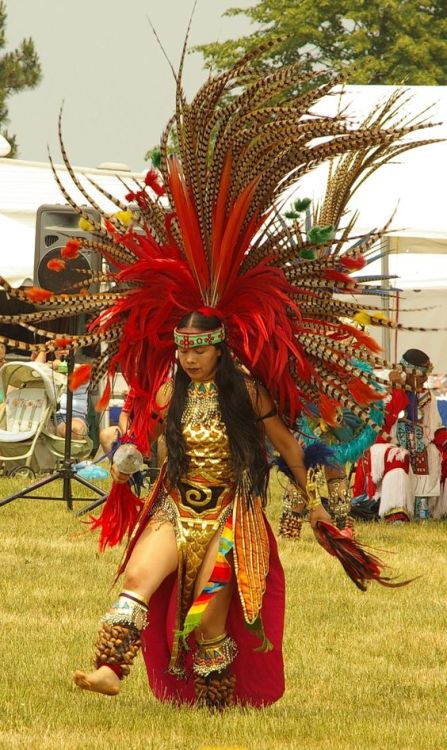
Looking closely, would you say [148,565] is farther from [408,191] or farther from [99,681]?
[408,191]

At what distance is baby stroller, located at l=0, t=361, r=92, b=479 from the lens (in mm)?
13734

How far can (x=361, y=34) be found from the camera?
34.8 metres

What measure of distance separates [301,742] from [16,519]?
6.20 metres

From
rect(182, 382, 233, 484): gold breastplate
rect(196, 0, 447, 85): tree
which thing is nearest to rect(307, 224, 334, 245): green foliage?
rect(182, 382, 233, 484): gold breastplate

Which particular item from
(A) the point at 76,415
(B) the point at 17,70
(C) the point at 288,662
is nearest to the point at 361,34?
(B) the point at 17,70

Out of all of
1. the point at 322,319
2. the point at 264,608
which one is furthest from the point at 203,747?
Result: the point at 322,319

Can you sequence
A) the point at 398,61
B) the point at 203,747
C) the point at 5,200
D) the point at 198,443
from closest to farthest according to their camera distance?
the point at 203,747 < the point at 198,443 < the point at 5,200 < the point at 398,61

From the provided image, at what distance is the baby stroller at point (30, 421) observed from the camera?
1373 cm

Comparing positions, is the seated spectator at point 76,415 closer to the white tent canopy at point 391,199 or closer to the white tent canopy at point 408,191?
the white tent canopy at point 391,199

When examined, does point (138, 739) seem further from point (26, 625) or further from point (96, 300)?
point (26, 625)

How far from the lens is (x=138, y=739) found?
483 centimetres

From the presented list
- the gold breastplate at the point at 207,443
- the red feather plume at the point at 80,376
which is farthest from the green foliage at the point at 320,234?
the red feather plume at the point at 80,376

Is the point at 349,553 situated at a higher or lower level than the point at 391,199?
lower

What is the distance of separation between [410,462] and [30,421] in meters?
4.22
